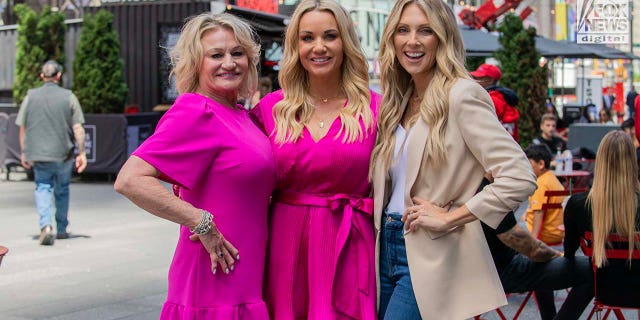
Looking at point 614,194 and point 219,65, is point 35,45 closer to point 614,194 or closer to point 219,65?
point 614,194

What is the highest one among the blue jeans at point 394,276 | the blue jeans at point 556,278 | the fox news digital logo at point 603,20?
the fox news digital logo at point 603,20

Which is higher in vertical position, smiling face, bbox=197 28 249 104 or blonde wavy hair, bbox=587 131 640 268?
smiling face, bbox=197 28 249 104

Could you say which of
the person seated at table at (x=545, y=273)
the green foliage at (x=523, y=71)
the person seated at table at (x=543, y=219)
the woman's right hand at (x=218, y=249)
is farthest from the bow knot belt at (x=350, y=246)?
the green foliage at (x=523, y=71)

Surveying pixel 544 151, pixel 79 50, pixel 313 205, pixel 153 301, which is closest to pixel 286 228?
pixel 313 205

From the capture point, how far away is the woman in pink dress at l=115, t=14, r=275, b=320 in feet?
11.6

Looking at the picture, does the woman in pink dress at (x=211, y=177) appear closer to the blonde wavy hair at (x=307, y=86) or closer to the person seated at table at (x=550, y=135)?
the blonde wavy hair at (x=307, y=86)

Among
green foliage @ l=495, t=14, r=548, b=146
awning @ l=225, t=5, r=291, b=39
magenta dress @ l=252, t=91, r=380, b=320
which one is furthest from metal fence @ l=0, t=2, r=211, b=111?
magenta dress @ l=252, t=91, r=380, b=320

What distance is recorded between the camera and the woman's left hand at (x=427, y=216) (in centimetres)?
361

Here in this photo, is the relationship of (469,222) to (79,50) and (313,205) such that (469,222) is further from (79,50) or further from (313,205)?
(79,50)

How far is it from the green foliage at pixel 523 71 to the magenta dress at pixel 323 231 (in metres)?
14.2

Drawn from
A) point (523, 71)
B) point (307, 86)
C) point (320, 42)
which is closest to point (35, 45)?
point (523, 71)

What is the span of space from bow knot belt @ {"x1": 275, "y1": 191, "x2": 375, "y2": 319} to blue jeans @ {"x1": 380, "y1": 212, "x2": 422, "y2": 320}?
0.22 ft

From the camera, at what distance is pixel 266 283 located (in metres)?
3.93

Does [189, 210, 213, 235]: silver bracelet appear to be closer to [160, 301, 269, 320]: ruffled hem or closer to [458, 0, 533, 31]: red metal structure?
[160, 301, 269, 320]: ruffled hem
